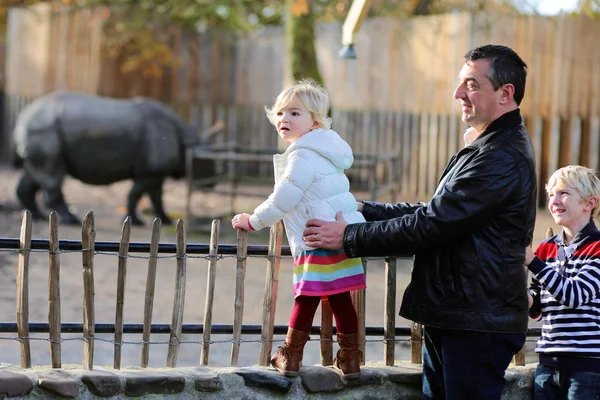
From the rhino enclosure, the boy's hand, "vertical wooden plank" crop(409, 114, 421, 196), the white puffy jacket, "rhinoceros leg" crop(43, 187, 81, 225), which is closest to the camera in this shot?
the boy's hand

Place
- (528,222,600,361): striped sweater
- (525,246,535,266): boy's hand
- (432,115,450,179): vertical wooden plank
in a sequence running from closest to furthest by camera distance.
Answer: (525,246,535,266): boy's hand < (528,222,600,361): striped sweater < (432,115,450,179): vertical wooden plank

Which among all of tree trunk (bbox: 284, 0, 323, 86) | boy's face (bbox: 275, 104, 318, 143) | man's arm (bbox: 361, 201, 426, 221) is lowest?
man's arm (bbox: 361, 201, 426, 221)

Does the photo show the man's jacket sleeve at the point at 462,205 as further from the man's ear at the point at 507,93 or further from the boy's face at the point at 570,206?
the boy's face at the point at 570,206

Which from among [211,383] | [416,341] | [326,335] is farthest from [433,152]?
[211,383]

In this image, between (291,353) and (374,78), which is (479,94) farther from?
(374,78)

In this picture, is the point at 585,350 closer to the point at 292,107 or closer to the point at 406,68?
the point at 292,107

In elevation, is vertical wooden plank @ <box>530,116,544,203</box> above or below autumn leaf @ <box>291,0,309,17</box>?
below

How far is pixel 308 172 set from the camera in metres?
3.85

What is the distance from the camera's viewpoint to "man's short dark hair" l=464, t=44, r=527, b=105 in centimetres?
343

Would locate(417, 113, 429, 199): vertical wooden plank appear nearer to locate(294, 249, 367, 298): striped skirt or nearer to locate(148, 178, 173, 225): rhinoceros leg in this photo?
locate(148, 178, 173, 225): rhinoceros leg

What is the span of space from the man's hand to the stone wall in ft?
2.33

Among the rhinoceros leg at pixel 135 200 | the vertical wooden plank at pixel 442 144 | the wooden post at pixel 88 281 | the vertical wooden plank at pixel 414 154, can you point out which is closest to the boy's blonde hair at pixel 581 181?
the wooden post at pixel 88 281

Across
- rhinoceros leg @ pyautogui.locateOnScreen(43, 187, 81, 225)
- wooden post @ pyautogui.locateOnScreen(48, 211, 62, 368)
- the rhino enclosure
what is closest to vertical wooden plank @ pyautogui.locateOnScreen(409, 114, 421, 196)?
the rhino enclosure

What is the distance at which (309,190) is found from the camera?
3879mm
